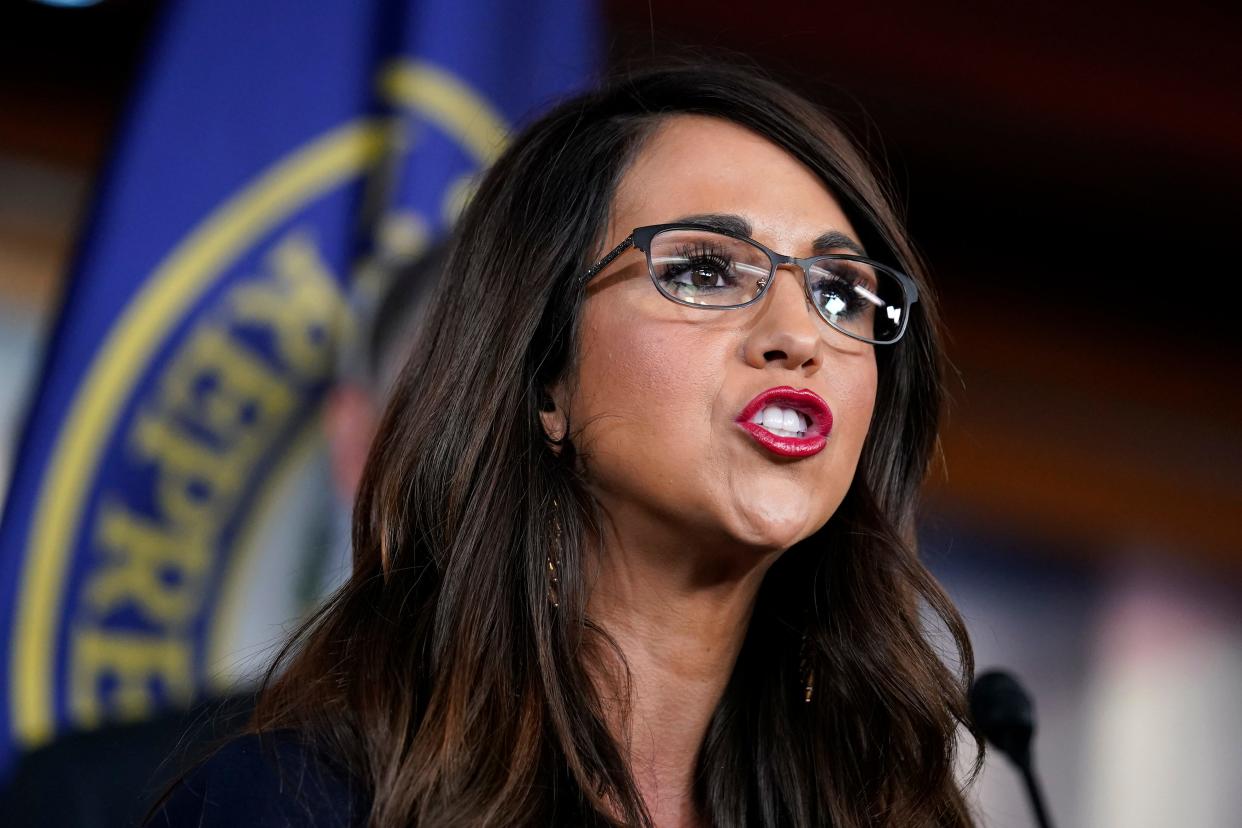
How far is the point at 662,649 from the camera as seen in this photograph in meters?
1.40

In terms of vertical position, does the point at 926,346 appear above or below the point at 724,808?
above

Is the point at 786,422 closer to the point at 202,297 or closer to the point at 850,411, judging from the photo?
the point at 850,411

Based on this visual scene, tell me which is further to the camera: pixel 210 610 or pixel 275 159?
pixel 275 159

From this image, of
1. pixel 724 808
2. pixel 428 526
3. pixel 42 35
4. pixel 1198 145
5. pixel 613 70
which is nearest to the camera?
pixel 428 526

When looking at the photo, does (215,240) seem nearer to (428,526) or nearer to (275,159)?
(275,159)

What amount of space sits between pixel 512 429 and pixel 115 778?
99 centimetres

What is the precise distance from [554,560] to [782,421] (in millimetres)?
261

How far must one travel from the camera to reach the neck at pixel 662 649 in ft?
4.52

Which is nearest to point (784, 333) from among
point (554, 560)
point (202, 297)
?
point (554, 560)

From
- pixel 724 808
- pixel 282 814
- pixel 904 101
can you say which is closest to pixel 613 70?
pixel 724 808

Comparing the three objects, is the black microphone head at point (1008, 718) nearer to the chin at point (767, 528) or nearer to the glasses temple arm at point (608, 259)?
the chin at point (767, 528)

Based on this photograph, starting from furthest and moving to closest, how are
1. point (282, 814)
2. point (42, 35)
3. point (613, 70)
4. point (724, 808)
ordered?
point (42, 35) < point (613, 70) < point (724, 808) < point (282, 814)

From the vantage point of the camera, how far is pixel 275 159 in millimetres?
2293

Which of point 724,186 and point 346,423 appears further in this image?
point 346,423
